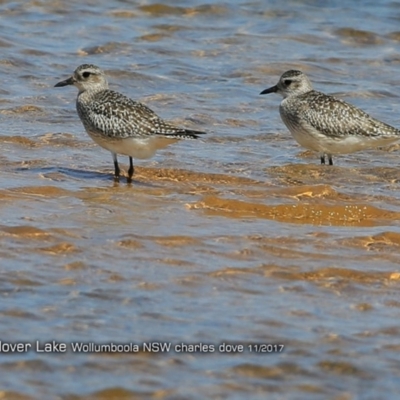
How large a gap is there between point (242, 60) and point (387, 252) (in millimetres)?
8711

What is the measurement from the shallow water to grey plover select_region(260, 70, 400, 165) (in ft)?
0.83

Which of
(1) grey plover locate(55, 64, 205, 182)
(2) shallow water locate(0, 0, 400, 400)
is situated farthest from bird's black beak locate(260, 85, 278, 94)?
(1) grey plover locate(55, 64, 205, 182)

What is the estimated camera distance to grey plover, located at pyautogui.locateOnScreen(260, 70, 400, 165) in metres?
13.0

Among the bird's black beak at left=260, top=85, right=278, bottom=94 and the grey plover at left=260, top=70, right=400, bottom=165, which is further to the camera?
the bird's black beak at left=260, top=85, right=278, bottom=94

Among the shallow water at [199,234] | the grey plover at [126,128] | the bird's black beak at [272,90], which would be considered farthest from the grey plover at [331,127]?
the grey plover at [126,128]

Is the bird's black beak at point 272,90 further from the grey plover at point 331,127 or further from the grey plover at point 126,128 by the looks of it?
the grey plover at point 126,128

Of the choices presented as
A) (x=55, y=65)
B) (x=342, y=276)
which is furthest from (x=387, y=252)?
(x=55, y=65)

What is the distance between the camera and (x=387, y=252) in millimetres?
9156

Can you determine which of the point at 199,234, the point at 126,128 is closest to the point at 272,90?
the point at 126,128

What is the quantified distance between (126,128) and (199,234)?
101 inches

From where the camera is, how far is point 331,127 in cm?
1310

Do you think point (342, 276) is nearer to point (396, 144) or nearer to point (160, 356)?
point (160, 356)

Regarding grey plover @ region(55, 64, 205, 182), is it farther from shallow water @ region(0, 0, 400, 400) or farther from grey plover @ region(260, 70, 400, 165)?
grey plover @ region(260, 70, 400, 165)

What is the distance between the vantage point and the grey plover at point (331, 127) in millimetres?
12977
